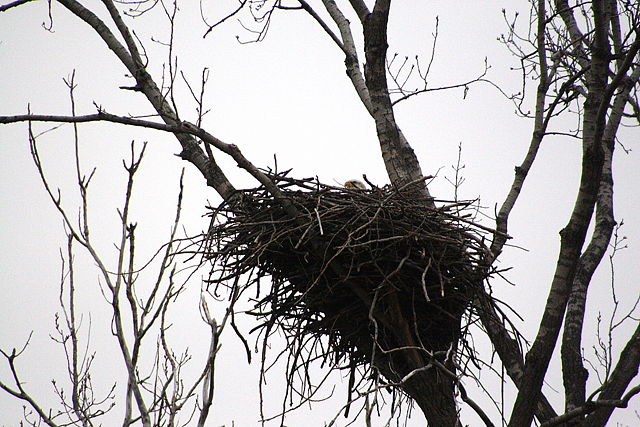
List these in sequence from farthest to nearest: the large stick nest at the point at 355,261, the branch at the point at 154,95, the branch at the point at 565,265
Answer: the branch at the point at 154,95 → the large stick nest at the point at 355,261 → the branch at the point at 565,265

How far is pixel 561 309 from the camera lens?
2648 millimetres

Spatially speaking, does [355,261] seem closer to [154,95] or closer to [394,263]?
[394,263]

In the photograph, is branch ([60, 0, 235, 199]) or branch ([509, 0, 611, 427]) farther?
branch ([60, 0, 235, 199])

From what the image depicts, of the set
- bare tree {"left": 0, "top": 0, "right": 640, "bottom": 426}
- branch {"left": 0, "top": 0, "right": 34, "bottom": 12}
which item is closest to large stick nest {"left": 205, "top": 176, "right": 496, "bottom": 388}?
bare tree {"left": 0, "top": 0, "right": 640, "bottom": 426}

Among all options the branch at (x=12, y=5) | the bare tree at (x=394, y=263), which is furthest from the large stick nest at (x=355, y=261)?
the branch at (x=12, y=5)

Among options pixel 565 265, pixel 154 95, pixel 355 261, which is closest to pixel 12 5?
pixel 154 95

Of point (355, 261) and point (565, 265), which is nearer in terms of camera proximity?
point (565, 265)

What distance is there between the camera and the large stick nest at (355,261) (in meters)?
3.16

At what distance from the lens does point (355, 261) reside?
3217mm

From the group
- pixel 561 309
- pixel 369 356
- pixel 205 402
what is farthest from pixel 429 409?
pixel 205 402

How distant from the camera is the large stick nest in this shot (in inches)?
125

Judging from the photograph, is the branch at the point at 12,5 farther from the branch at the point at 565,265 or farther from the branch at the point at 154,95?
the branch at the point at 565,265

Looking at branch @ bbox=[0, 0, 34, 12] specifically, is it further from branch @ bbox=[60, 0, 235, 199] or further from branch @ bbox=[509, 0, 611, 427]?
branch @ bbox=[509, 0, 611, 427]

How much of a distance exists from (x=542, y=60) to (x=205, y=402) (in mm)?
3656
